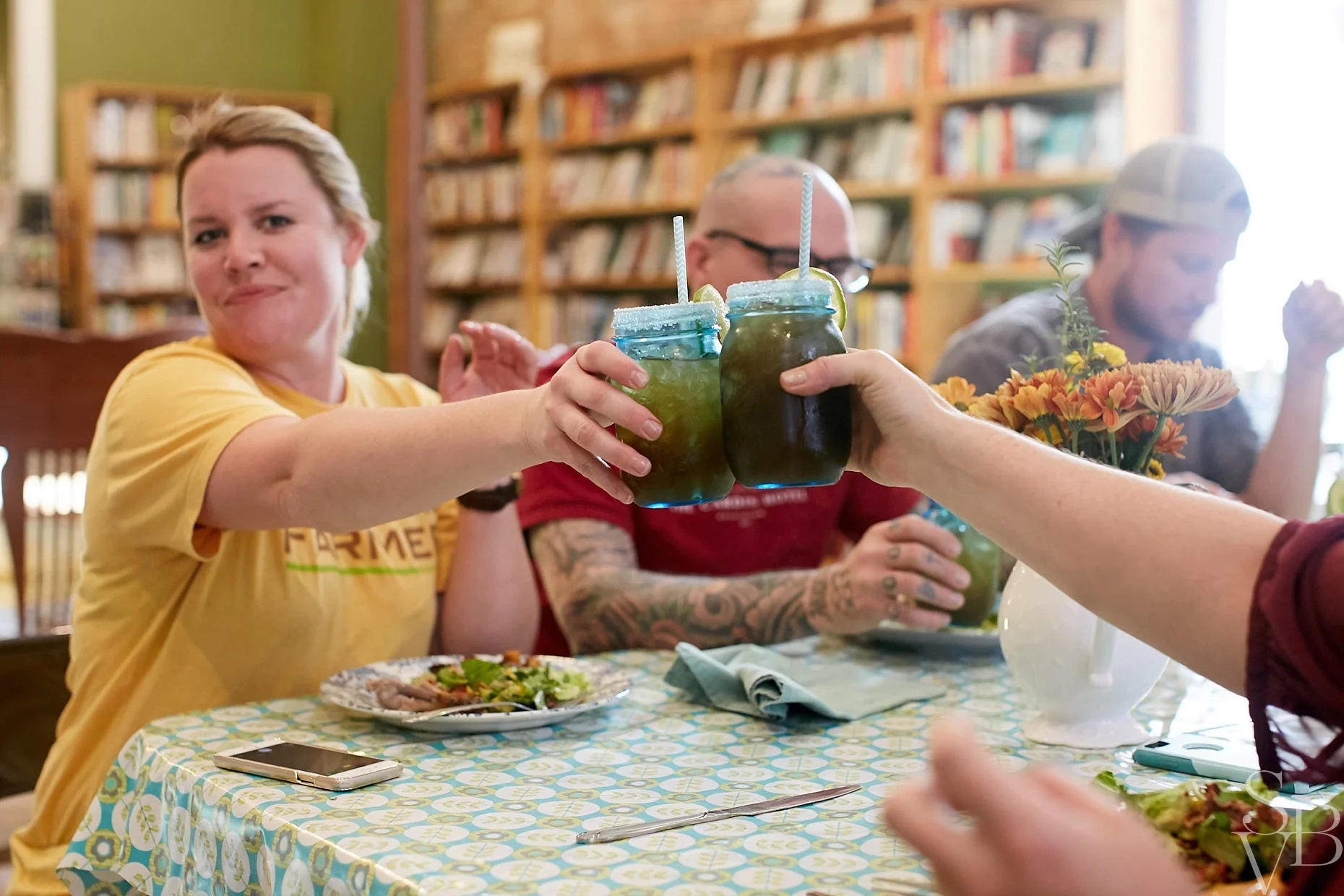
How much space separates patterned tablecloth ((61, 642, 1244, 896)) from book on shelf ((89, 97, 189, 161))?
7131 mm

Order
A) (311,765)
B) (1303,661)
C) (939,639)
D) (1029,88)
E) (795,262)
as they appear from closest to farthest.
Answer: (1303,661) → (311,765) → (939,639) → (795,262) → (1029,88)

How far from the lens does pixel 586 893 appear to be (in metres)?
0.89

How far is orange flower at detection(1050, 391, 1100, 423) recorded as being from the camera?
1252 millimetres

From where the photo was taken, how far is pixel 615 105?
20.2 feet

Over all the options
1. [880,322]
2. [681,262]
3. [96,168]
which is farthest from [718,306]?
[96,168]

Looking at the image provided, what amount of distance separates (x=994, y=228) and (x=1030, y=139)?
1.13ft

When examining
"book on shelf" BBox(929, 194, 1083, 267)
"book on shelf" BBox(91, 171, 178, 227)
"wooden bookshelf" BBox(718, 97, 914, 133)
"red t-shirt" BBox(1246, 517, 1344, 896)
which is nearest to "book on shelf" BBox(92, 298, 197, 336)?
"book on shelf" BBox(91, 171, 178, 227)

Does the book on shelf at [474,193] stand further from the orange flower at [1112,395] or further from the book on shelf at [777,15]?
the orange flower at [1112,395]

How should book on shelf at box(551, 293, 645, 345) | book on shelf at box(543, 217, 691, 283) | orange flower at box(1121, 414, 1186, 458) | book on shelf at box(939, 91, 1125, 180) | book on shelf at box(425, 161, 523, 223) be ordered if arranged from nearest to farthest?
orange flower at box(1121, 414, 1186, 458), book on shelf at box(939, 91, 1125, 180), book on shelf at box(543, 217, 691, 283), book on shelf at box(551, 293, 645, 345), book on shelf at box(425, 161, 523, 223)

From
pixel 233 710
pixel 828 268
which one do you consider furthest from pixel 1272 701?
pixel 828 268

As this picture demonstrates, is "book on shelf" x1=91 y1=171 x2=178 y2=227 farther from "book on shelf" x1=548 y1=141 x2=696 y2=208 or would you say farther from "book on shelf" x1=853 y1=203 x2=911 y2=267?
"book on shelf" x1=853 y1=203 x2=911 y2=267

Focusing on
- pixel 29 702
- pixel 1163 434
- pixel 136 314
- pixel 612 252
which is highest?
pixel 612 252

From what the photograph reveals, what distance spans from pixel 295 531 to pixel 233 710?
0.27 metres

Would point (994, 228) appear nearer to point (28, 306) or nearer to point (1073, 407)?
point (1073, 407)
